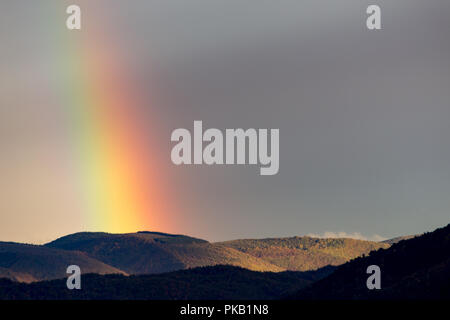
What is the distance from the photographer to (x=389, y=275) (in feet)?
579

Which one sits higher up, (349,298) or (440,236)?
(440,236)
